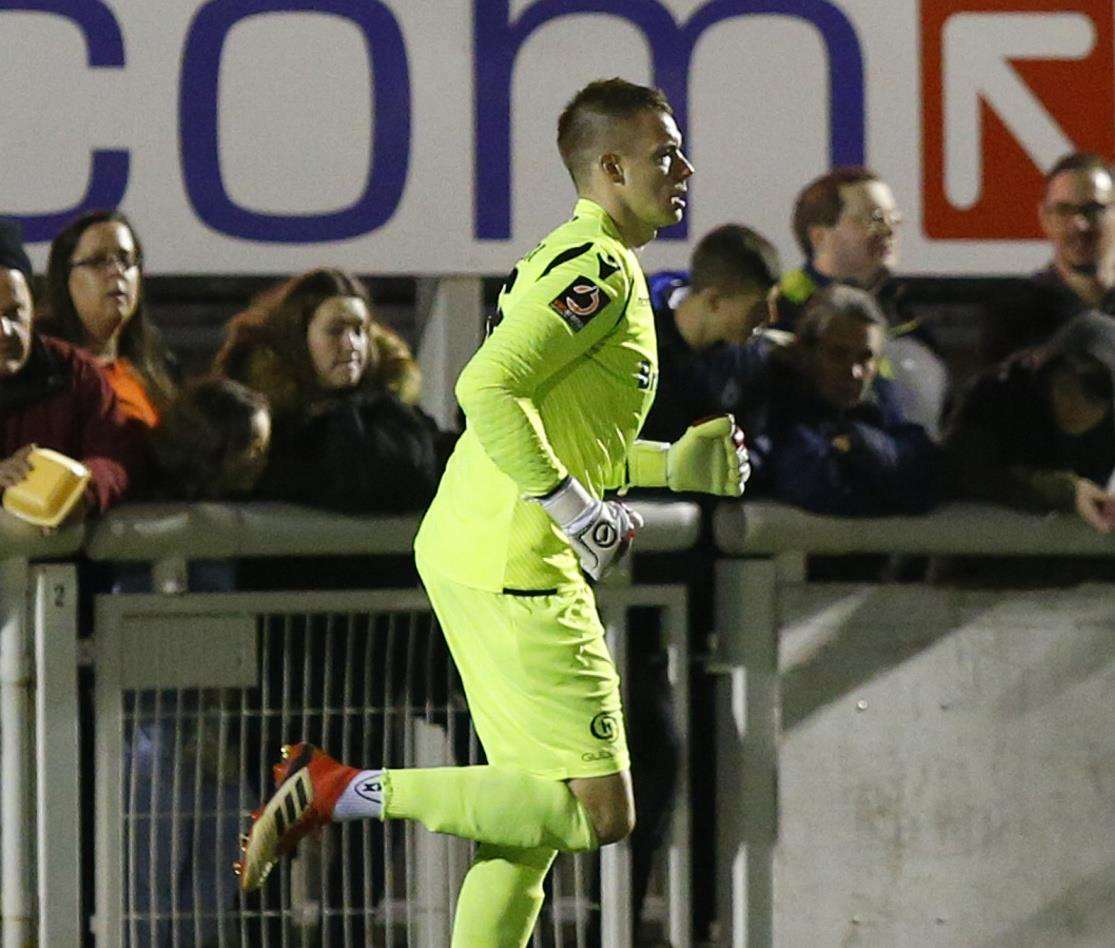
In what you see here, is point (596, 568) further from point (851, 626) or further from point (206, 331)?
point (206, 331)

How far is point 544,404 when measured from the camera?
17.6 ft

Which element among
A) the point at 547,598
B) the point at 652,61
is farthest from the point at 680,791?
the point at 652,61

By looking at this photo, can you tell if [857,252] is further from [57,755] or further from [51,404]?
[57,755]

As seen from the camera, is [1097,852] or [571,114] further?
[1097,852]

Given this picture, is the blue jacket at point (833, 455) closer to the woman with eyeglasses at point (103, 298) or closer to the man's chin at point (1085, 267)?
the man's chin at point (1085, 267)

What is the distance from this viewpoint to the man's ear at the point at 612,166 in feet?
17.8

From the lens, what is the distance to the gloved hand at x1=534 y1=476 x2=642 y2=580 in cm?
509

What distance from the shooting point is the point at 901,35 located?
7617 millimetres

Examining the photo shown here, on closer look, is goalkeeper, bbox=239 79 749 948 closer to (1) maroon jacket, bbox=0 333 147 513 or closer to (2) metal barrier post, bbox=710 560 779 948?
(2) metal barrier post, bbox=710 560 779 948

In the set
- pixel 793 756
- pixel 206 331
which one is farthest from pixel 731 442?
pixel 206 331

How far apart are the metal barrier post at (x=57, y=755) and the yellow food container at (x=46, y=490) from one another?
21 centimetres

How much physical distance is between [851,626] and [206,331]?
2.49 meters

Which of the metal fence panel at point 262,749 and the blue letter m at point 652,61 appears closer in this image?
the metal fence panel at point 262,749

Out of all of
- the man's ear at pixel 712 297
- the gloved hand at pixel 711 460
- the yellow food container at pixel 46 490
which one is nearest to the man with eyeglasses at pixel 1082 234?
the man's ear at pixel 712 297
